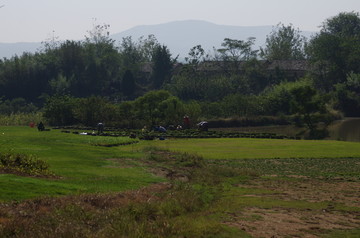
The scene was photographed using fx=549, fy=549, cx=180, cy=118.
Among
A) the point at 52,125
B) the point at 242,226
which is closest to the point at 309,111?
the point at 52,125

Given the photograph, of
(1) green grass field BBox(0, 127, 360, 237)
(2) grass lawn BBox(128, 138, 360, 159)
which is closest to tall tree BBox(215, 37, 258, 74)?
(2) grass lawn BBox(128, 138, 360, 159)

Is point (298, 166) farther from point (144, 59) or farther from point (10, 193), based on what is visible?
point (144, 59)

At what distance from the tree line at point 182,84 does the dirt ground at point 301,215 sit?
137 feet

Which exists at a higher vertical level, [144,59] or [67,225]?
[144,59]

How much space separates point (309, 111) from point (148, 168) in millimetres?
41172

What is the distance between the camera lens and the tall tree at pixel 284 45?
138 m

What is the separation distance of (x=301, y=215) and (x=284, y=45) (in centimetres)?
12472

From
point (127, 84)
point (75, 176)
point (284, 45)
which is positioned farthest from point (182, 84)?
point (75, 176)

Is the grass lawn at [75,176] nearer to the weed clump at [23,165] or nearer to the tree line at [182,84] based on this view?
the weed clump at [23,165]

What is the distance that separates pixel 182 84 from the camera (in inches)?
3925

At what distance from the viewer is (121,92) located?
360ft

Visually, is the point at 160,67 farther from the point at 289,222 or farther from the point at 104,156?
the point at 289,222

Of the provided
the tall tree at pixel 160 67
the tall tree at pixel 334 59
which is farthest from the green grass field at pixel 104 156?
the tall tree at pixel 160 67

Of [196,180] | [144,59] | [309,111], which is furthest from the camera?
[144,59]
